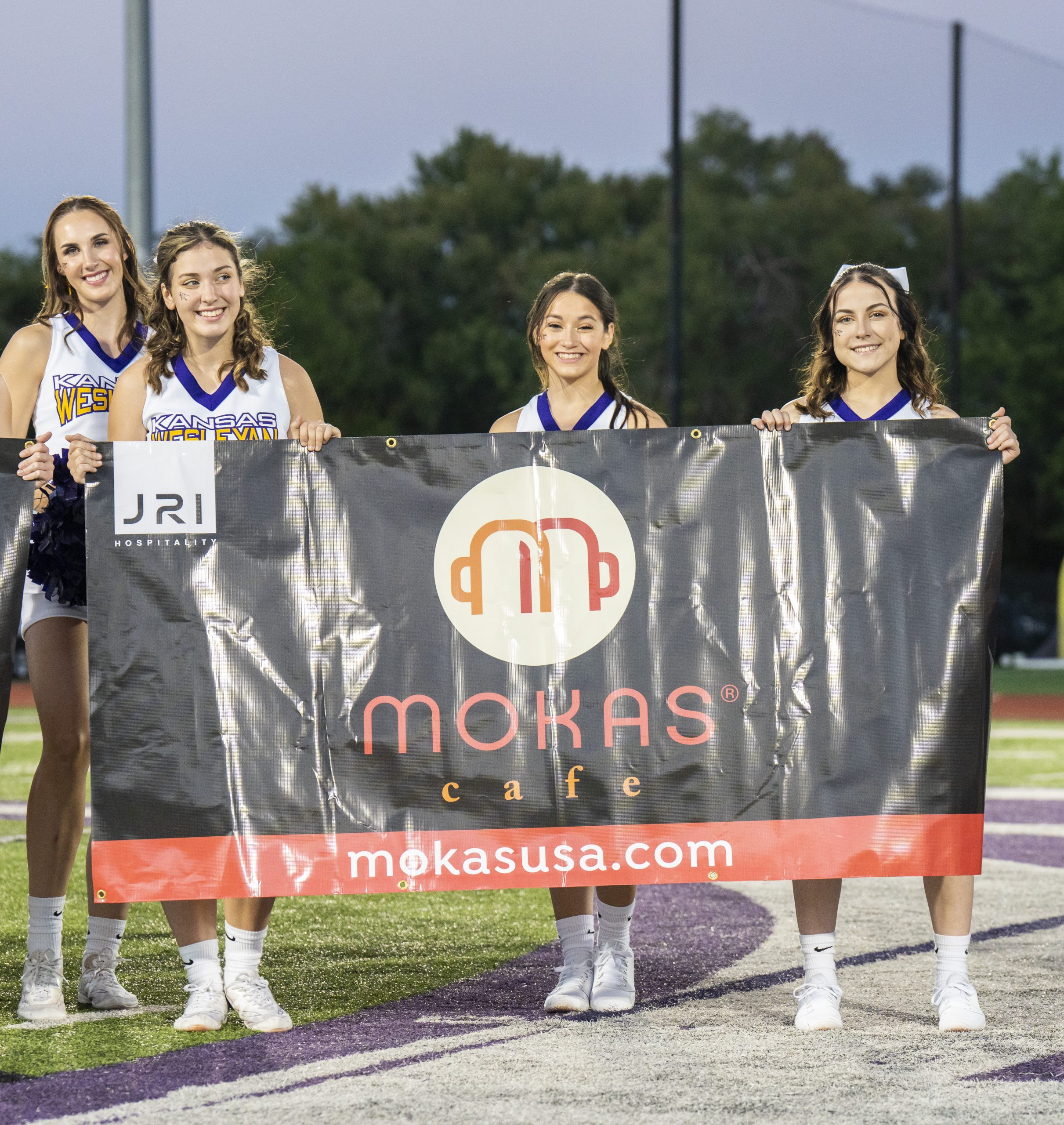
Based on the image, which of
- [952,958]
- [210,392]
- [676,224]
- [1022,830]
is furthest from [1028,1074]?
[676,224]

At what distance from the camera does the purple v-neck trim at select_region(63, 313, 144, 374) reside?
4.53 m

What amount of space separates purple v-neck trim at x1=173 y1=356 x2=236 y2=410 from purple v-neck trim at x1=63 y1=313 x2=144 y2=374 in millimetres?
234

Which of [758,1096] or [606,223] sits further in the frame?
[606,223]

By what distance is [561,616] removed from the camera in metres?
4.22

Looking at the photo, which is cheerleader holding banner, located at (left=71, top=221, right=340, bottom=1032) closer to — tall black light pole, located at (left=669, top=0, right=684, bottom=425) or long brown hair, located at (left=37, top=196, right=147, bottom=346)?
long brown hair, located at (left=37, top=196, right=147, bottom=346)

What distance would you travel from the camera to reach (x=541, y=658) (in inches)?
166

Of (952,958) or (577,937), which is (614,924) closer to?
(577,937)

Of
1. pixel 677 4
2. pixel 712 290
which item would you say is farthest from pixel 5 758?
pixel 712 290

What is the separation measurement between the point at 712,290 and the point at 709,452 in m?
38.4

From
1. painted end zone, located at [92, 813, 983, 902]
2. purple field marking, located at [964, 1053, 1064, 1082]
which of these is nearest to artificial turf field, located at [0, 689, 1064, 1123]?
purple field marking, located at [964, 1053, 1064, 1082]

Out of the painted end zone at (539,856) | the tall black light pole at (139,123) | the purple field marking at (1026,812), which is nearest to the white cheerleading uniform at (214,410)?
the painted end zone at (539,856)

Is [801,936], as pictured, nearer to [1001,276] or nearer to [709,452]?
[709,452]

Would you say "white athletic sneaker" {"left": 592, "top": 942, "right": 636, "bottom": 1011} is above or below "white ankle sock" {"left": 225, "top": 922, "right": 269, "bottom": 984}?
below

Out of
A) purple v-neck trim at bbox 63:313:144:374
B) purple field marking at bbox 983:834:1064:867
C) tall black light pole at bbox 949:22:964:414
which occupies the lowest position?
purple field marking at bbox 983:834:1064:867
